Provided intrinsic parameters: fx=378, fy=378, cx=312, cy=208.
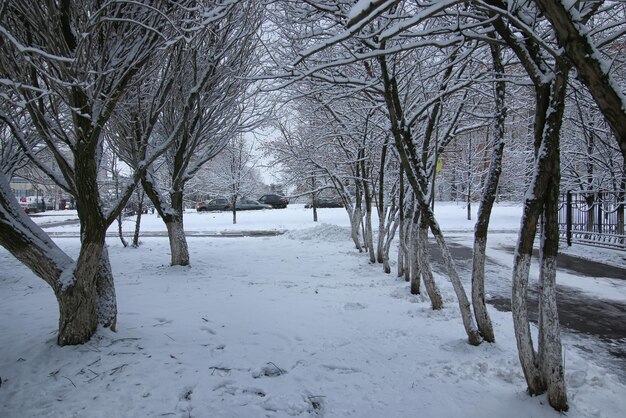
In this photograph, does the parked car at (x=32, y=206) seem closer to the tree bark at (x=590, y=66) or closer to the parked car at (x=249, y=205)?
the parked car at (x=249, y=205)

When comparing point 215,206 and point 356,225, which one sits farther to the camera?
point 215,206

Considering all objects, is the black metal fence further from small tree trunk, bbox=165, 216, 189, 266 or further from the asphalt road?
small tree trunk, bbox=165, 216, 189, 266

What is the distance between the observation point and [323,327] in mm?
4699

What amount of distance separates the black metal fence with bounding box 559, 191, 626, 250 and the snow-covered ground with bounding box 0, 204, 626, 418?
569 centimetres

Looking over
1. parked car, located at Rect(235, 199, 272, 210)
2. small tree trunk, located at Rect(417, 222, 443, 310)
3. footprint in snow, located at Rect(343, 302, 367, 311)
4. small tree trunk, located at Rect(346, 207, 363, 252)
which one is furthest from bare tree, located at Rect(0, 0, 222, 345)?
parked car, located at Rect(235, 199, 272, 210)

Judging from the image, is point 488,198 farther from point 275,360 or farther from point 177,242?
point 177,242

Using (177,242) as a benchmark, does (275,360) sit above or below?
below

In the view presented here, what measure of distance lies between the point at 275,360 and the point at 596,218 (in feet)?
44.2

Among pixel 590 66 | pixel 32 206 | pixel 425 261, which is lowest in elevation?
pixel 425 261

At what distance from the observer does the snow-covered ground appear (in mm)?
2924

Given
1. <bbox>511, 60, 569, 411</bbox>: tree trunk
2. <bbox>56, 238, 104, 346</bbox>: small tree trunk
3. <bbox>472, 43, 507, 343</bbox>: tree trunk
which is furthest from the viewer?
<bbox>472, 43, 507, 343</bbox>: tree trunk

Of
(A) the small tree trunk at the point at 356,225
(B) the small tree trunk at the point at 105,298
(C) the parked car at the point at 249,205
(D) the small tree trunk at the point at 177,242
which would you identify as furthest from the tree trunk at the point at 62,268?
(C) the parked car at the point at 249,205

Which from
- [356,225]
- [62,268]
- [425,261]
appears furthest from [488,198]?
[356,225]

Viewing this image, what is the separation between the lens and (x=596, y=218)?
41.9 ft
